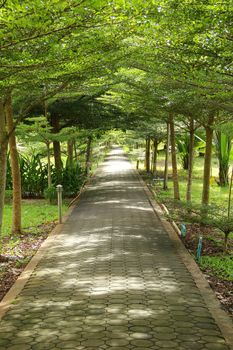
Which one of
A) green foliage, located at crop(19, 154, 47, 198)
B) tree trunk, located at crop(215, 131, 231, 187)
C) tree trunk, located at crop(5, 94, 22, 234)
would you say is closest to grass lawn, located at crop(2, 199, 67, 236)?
tree trunk, located at crop(5, 94, 22, 234)

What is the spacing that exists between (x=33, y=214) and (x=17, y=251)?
509 cm

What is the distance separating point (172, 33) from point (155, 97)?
5.17 m

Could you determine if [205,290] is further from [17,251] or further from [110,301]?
[17,251]

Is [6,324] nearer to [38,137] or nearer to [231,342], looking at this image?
[231,342]

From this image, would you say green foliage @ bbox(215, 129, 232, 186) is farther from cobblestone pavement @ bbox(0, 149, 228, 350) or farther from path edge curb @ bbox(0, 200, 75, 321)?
path edge curb @ bbox(0, 200, 75, 321)

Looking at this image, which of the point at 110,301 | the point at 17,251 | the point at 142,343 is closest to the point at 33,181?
the point at 17,251

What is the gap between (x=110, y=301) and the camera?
569cm

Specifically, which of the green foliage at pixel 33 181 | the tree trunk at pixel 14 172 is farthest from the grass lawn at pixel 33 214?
the green foliage at pixel 33 181

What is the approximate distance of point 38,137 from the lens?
579 inches

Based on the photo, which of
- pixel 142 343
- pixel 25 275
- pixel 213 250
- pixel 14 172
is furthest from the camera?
pixel 14 172

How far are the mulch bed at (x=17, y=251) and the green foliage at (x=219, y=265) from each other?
339 cm

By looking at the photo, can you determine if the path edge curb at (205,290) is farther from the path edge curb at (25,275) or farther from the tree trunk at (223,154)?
the tree trunk at (223,154)

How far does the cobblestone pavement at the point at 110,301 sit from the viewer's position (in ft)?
15.0

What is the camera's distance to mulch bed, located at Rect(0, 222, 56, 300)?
7.24 meters
